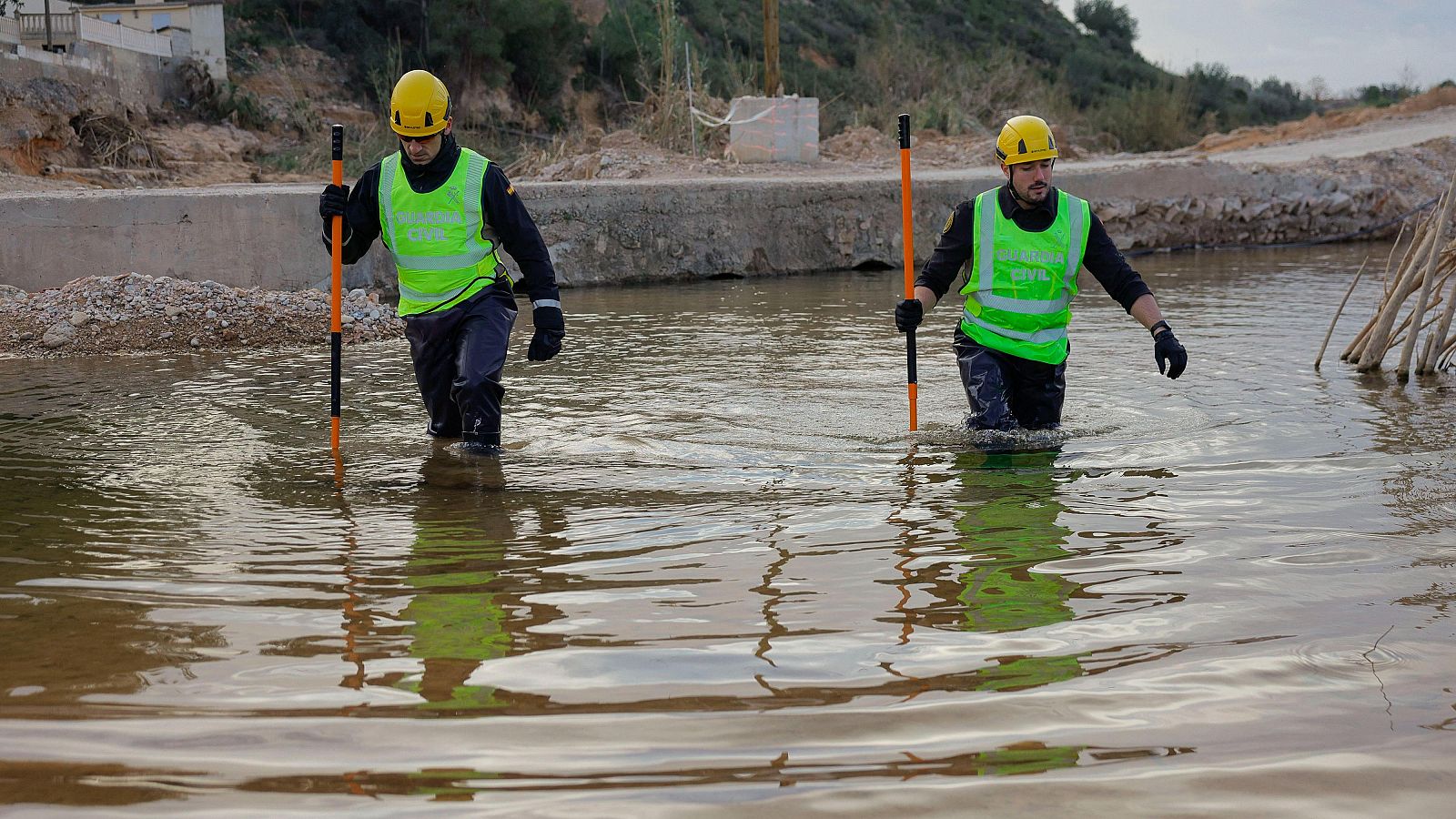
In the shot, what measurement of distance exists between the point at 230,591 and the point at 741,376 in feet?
16.0

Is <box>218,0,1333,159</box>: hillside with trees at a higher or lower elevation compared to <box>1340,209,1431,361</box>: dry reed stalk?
higher

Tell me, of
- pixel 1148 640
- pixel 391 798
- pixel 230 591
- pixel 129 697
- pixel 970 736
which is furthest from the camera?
pixel 230 591

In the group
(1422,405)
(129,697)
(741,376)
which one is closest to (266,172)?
(741,376)

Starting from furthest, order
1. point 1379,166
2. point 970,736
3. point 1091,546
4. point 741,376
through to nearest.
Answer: point 1379,166 → point 741,376 → point 1091,546 → point 970,736

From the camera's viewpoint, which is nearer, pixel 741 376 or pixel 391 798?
pixel 391 798

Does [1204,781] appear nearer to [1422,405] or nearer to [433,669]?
[433,669]

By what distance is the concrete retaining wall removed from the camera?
12.2 m

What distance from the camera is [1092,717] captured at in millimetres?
2908

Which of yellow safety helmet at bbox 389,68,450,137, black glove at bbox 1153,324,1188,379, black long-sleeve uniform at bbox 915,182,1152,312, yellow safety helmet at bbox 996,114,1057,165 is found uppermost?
yellow safety helmet at bbox 389,68,450,137

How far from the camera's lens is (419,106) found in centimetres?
598

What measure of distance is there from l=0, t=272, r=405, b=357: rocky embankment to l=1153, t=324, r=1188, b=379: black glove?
6529 mm

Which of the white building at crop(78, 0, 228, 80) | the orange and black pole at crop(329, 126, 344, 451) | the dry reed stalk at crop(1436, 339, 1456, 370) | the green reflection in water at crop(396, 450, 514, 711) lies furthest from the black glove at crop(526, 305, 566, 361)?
the white building at crop(78, 0, 228, 80)

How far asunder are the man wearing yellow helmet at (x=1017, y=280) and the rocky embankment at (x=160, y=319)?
5693 millimetres

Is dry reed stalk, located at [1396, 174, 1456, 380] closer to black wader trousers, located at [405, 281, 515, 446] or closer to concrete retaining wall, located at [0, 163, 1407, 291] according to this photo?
black wader trousers, located at [405, 281, 515, 446]
